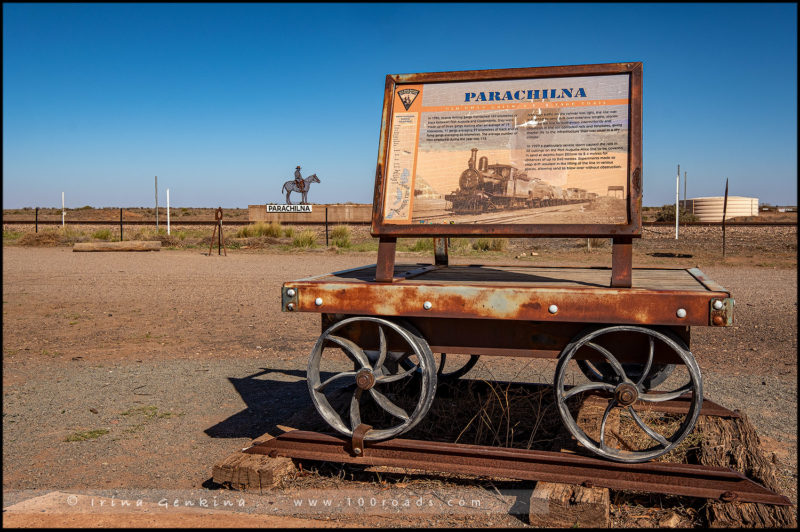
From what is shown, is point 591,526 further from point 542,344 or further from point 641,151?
point 641,151

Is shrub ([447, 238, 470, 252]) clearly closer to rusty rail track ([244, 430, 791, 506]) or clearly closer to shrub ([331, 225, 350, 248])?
shrub ([331, 225, 350, 248])

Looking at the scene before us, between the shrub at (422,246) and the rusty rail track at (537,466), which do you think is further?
the shrub at (422,246)

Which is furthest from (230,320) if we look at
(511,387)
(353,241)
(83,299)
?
(353,241)

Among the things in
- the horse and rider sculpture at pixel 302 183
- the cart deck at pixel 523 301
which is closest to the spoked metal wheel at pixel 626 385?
the cart deck at pixel 523 301

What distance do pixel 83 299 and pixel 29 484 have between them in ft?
24.2

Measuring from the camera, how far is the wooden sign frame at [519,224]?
3.15 meters

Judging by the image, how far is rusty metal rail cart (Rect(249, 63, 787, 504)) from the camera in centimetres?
305

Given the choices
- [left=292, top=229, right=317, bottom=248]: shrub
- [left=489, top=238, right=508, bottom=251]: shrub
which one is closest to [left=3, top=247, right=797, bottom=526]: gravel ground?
[left=489, top=238, right=508, bottom=251]: shrub

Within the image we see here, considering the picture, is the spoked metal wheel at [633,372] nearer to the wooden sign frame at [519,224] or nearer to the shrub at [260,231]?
the wooden sign frame at [519,224]

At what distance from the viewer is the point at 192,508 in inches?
125

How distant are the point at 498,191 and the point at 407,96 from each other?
0.71m

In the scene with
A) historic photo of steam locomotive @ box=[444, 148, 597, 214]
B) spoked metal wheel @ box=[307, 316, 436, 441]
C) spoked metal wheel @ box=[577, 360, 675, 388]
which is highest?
historic photo of steam locomotive @ box=[444, 148, 597, 214]

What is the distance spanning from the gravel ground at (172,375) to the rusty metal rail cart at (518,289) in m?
0.53

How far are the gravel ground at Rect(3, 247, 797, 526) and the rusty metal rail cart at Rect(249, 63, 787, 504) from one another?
1.75 ft
